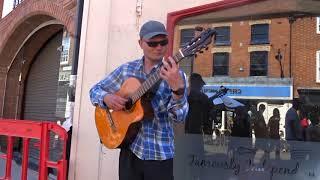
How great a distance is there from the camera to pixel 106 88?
3283mm

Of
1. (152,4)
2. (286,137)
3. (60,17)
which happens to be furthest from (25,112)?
(286,137)

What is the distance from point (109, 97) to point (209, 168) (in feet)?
5.18

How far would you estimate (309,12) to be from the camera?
3814 millimetres

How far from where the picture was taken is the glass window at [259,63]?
13.1 ft

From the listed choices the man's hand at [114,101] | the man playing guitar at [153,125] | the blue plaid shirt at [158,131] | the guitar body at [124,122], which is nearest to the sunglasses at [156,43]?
the man playing guitar at [153,125]

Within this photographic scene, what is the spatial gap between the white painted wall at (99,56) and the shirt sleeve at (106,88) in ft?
5.18

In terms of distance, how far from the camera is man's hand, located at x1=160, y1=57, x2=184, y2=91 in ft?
8.61

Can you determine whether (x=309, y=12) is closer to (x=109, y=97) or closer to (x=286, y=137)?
(x=286, y=137)

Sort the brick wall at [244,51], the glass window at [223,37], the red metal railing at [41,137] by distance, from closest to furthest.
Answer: the brick wall at [244,51] → the glass window at [223,37] → the red metal railing at [41,137]

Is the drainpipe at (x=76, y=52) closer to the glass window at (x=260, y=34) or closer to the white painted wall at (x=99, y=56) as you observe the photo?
the white painted wall at (x=99, y=56)

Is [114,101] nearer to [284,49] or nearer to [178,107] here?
[178,107]

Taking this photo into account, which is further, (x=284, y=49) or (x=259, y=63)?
(x=259, y=63)

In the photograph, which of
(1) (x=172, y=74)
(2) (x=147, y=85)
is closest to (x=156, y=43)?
(2) (x=147, y=85)

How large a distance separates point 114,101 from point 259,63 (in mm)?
1546
